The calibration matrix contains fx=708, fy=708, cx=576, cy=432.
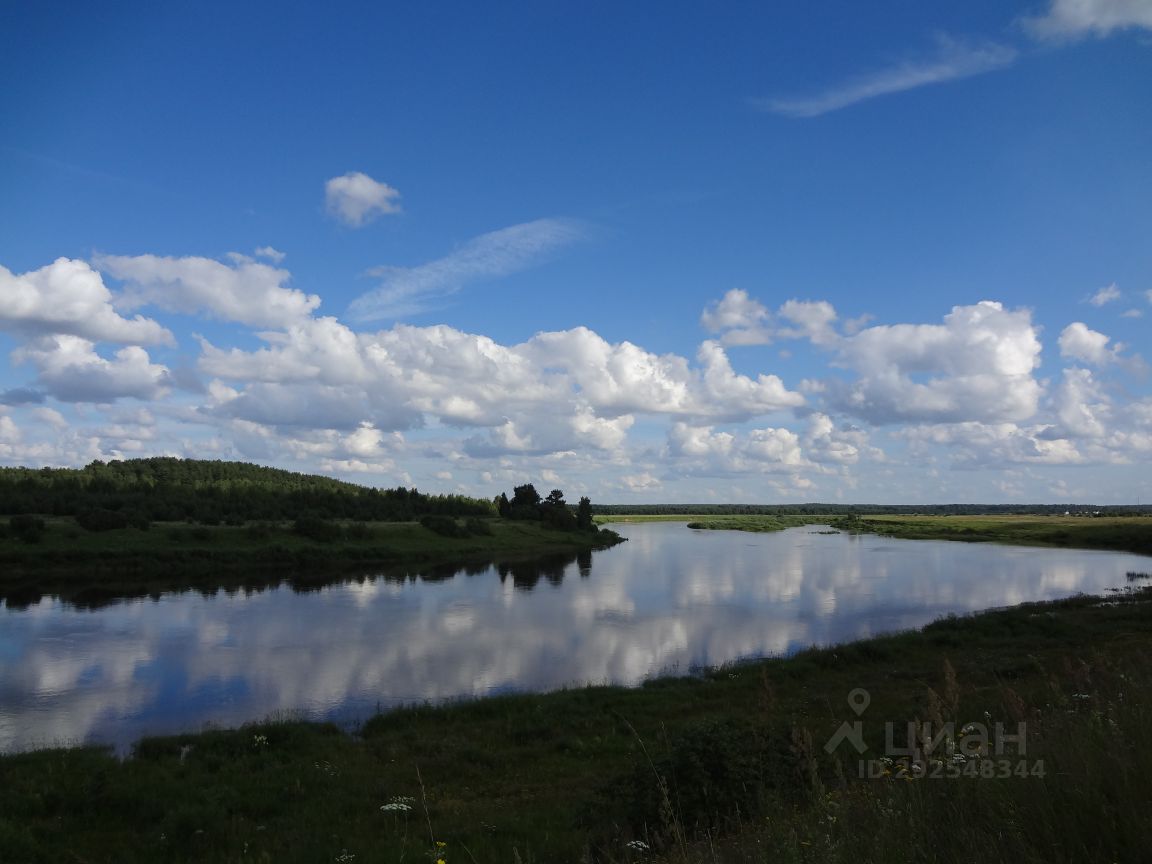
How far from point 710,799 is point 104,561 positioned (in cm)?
5672

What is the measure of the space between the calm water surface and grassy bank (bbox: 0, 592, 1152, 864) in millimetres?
4155

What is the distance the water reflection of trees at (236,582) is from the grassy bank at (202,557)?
3.7 inches

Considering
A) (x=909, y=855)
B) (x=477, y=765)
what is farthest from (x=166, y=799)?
(x=909, y=855)

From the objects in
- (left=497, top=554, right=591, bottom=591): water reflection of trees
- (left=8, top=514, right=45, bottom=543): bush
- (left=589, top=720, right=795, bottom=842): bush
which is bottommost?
(left=497, top=554, right=591, bottom=591): water reflection of trees

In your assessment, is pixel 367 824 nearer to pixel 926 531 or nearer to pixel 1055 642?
pixel 1055 642

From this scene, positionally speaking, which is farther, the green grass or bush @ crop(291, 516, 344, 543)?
the green grass

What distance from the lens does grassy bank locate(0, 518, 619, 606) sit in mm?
46406

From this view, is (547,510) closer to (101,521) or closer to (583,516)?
(583,516)

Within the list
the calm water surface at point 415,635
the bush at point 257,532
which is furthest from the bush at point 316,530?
the calm water surface at point 415,635

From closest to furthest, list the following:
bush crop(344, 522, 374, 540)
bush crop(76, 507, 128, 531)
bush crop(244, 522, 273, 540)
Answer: bush crop(76, 507, 128, 531), bush crop(244, 522, 273, 540), bush crop(344, 522, 374, 540)

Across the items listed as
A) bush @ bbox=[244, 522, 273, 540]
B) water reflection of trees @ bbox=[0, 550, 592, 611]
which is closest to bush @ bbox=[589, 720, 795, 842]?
water reflection of trees @ bbox=[0, 550, 592, 611]

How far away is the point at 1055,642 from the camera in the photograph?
852 inches

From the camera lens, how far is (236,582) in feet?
163

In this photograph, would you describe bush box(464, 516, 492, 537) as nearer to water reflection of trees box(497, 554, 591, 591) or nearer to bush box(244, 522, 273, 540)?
water reflection of trees box(497, 554, 591, 591)
